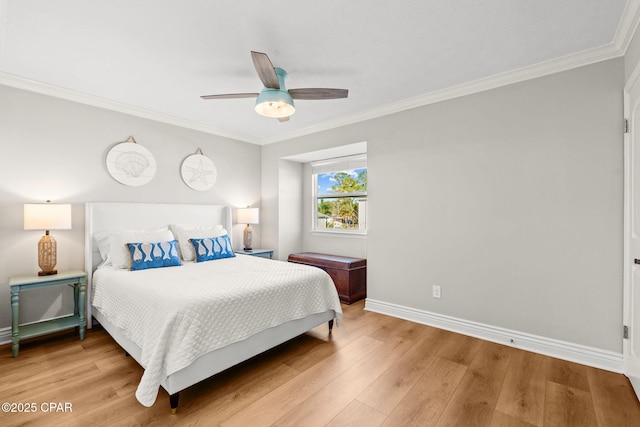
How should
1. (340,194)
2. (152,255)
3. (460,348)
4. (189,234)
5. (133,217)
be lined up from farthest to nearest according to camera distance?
(340,194)
(189,234)
(133,217)
(152,255)
(460,348)

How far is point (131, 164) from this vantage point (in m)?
3.50

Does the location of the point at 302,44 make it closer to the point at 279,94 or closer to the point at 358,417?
the point at 279,94

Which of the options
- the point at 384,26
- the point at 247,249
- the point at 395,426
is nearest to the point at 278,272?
the point at 395,426

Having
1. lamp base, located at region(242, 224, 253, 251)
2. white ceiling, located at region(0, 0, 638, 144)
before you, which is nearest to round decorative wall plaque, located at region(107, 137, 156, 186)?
white ceiling, located at region(0, 0, 638, 144)

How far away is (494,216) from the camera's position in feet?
9.05

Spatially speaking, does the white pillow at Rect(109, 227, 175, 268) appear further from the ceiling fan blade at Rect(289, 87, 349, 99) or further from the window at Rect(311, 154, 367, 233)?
the window at Rect(311, 154, 367, 233)

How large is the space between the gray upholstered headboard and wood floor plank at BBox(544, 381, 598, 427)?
12.7ft

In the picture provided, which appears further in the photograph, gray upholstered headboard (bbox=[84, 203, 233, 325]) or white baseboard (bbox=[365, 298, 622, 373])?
gray upholstered headboard (bbox=[84, 203, 233, 325])

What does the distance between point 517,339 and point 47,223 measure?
4.31m

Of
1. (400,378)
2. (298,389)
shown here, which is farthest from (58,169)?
(400,378)

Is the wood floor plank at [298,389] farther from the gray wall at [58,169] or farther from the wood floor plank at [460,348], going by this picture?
the gray wall at [58,169]

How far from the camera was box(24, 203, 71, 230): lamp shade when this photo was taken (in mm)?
2588

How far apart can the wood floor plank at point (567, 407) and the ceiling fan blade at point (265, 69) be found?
2.74 m

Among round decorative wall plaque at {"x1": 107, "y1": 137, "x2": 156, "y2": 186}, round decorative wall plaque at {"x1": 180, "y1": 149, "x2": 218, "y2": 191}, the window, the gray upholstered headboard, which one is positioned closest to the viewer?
the gray upholstered headboard
